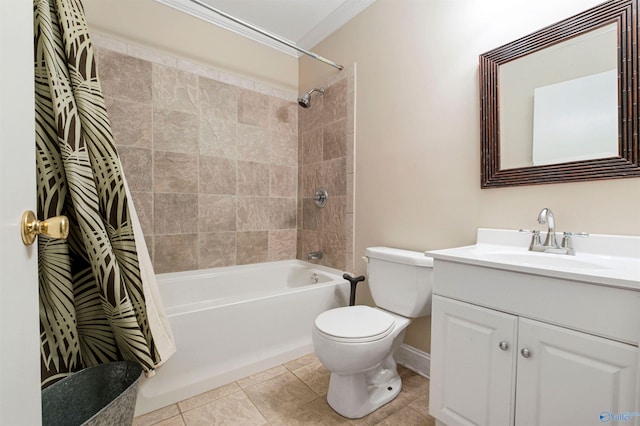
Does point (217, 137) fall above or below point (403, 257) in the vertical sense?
above

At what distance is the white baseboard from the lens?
1.73m

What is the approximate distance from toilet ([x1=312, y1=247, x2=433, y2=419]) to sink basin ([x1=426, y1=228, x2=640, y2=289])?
0.32 metres

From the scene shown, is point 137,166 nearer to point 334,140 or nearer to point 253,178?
point 253,178

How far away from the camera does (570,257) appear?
110 cm

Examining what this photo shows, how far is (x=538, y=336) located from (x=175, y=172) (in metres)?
2.26

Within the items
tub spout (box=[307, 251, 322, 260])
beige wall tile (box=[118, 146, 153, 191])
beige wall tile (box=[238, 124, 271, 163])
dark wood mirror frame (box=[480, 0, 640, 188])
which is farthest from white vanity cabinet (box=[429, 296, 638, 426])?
beige wall tile (box=[118, 146, 153, 191])

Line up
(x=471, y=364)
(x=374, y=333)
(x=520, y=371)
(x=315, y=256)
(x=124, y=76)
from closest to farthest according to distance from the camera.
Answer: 1. (x=520, y=371)
2. (x=471, y=364)
3. (x=374, y=333)
4. (x=124, y=76)
5. (x=315, y=256)

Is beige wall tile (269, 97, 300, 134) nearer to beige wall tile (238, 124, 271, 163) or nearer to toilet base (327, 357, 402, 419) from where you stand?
beige wall tile (238, 124, 271, 163)

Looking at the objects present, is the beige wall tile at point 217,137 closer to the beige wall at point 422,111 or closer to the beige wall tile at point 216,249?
the beige wall at point 422,111

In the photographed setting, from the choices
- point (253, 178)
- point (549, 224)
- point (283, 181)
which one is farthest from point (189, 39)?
point (549, 224)

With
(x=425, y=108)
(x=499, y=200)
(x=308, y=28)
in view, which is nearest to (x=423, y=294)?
(x=499, y=200)

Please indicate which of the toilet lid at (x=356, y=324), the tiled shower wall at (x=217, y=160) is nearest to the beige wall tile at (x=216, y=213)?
the tiled shower wall at (x=217, y=160)

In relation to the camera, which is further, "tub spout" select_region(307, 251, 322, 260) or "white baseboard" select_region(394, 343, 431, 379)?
"tub spout" select_region(307, 251, 322, 260)

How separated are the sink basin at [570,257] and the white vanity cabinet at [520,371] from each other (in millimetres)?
171
